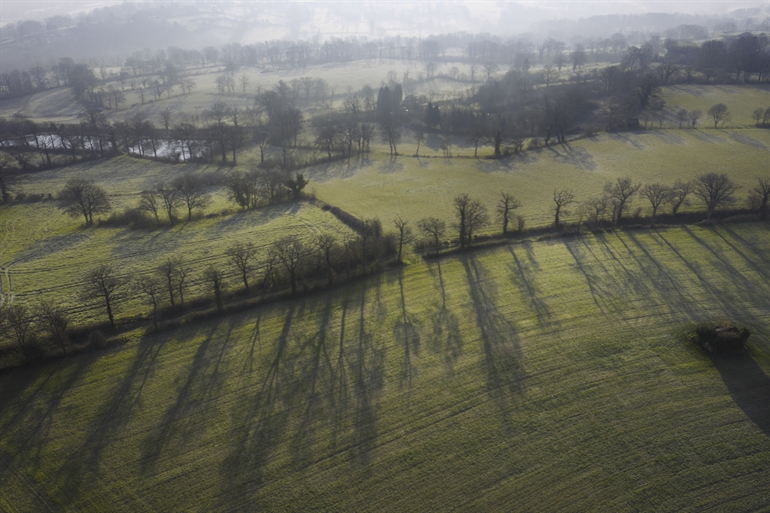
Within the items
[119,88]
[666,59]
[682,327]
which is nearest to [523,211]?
[682,327]

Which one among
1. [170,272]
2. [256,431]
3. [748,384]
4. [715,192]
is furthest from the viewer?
[715,192]

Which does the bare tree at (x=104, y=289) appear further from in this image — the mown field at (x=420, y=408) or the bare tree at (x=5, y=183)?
the bare tree at (x=5, y=183)

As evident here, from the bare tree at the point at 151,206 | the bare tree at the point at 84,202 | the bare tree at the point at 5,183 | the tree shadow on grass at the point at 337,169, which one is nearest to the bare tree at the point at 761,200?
the tree shadow on grass at the point at 337,169

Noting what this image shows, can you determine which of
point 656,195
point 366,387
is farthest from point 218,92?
point 366,387

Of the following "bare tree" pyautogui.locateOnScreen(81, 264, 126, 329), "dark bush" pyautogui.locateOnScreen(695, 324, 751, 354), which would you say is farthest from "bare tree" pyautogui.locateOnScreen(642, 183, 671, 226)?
"bare tree" pyautogui.locateOnScreen(81, 264, 126, 329)

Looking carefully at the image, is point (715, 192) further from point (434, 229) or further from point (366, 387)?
point (366, 387)

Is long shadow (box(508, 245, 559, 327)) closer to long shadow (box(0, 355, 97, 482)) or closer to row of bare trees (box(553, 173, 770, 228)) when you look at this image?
row of bare trees (box(553, 173, 770, 228))

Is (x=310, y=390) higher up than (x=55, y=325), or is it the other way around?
(x=55, y=325)
